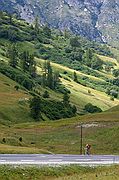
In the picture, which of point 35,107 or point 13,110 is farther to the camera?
point 35,107

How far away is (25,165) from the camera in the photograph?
47.5 metres

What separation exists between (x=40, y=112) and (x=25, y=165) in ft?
487

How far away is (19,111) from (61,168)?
13454 centimetres

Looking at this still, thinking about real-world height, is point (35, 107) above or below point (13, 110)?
above

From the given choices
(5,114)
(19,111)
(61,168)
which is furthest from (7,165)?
(19,111)

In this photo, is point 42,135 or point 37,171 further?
point 42,135

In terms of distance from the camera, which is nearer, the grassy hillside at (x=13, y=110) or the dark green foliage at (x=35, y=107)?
the grassy hillside at (x=13, y=110)

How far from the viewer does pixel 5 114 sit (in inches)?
6624

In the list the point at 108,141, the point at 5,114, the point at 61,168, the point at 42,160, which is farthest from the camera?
the point at 5,114

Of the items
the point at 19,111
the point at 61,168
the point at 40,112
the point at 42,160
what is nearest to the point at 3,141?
the point at 42,160

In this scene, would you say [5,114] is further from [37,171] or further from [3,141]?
[37,171]

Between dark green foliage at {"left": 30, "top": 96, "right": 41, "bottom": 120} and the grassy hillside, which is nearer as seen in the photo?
the grassy hillside

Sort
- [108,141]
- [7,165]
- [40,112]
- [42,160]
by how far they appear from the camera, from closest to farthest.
→ [7,165] → [42,160] → [108,141] → [40,112]

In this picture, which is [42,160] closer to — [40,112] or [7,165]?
[7,165]
